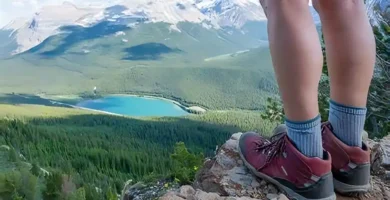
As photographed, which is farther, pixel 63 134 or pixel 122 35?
pixel 122 35

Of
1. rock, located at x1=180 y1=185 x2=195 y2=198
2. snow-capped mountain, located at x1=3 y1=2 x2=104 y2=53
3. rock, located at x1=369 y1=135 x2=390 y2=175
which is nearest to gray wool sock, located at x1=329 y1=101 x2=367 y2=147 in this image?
rock, located at x1=369 y1=135 x2=390 y2=175

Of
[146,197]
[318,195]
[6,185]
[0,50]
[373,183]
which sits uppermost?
[318,195]

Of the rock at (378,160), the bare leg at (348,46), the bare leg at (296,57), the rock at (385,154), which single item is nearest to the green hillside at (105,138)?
the rock at (385,154)

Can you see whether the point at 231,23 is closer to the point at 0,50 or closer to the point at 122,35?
the point at 122,35

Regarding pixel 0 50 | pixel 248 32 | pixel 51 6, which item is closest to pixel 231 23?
pixel 248 32

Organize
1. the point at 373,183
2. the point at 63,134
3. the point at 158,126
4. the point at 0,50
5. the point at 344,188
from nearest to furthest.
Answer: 1. the point at 344,188
2. the point at 373,183
3. the point at 63,134
4. the point at 158,126
5. the point at 0,50

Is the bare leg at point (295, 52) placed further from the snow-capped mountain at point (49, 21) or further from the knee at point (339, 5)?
the snow-capped mountain at point (49, 21)

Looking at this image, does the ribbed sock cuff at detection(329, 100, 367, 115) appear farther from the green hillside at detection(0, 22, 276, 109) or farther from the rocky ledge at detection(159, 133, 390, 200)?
the green hillside at detection(0, 22, 276, 109)

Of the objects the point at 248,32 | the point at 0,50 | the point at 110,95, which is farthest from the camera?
the point at 248,32
